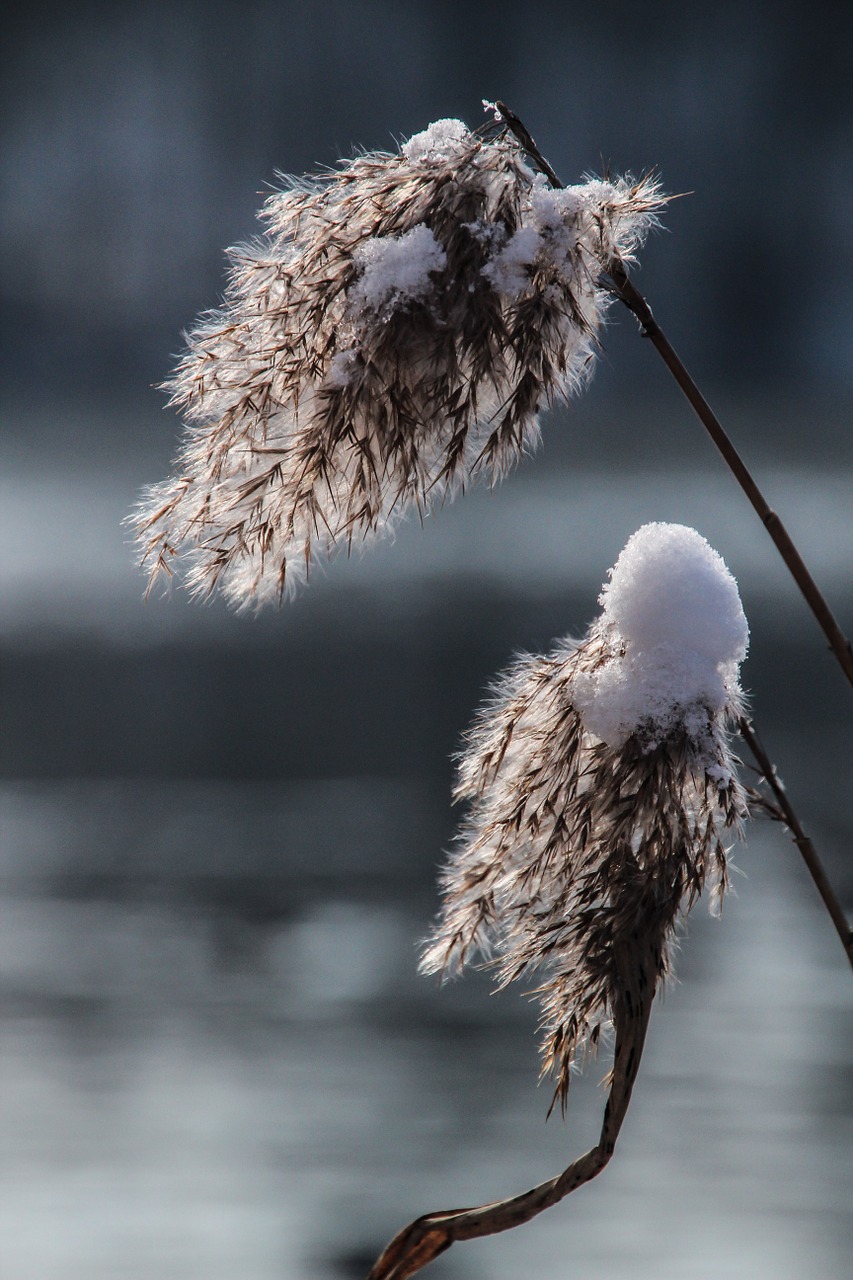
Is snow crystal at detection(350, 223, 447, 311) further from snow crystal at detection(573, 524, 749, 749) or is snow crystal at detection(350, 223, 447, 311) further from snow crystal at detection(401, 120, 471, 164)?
snow crystal at detection(573, 524, 749, 749)

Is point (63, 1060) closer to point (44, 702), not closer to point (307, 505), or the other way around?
point (307, 505)

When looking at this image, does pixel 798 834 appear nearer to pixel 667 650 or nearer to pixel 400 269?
pixel 667 650

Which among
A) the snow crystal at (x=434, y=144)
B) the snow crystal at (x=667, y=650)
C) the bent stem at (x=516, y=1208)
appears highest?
the snow crystal at (x=434, y=144)

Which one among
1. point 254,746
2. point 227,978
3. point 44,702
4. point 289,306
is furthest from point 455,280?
point 44,702

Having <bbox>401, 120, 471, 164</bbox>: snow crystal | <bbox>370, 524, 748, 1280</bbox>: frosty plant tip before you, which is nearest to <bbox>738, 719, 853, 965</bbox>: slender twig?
<bbox>370, 524, 748, 1280</bbox>: frosty plant tip

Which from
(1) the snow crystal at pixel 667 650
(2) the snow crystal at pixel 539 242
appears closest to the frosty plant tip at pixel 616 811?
(1) the snow crystal at pixel 667 650

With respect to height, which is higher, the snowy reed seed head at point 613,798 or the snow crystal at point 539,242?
the snow crystal at point 539,242

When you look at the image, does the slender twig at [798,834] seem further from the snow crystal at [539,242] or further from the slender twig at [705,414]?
the snow crystal at [539,242]
